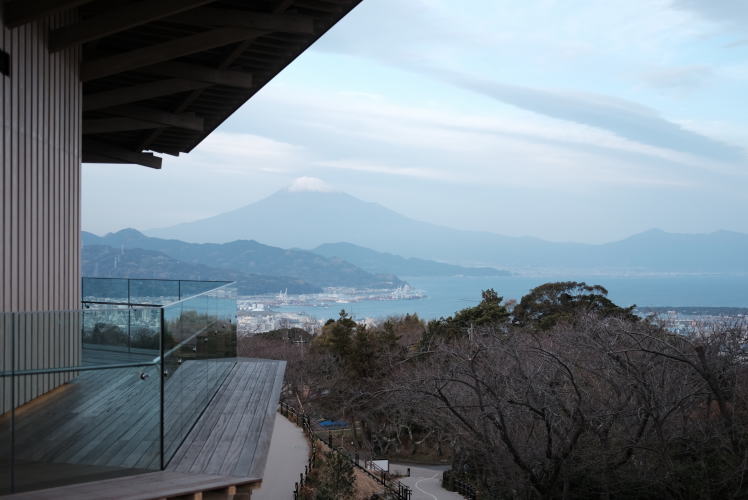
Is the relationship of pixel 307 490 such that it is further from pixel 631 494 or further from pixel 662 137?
pixel 662 137

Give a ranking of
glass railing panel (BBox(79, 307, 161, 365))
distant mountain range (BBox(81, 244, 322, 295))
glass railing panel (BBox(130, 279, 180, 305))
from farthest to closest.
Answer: distant mountain range (BBox(81, 244, 322, 295))
glass railing panel (BBox(130, 279, 180, 305))
glass railing panel (BBox(79, 307, 161, 365))

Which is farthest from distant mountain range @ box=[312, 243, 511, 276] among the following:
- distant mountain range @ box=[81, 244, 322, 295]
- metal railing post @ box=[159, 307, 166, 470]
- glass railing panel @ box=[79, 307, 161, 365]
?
glass railing panel @ box=[79, 307, 161, 365]

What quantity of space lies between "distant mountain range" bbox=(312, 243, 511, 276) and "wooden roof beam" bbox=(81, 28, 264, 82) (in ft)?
459

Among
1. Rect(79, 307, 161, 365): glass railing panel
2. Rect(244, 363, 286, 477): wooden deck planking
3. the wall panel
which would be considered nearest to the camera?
the wall panel

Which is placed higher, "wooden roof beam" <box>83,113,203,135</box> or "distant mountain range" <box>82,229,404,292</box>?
"wooden roof beam" <box>83,113,203,135</box>

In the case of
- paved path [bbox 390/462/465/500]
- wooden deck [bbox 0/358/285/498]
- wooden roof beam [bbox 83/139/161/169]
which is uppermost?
wooden roof beam [bbox 83/139/161/169]

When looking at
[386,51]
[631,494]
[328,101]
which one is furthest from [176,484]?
[328,101]

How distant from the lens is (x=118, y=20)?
308 inches

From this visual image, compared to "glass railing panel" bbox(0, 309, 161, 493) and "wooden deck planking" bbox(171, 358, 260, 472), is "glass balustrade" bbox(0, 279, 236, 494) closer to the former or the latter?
"glass railing panel" bbox(0, 309, 161, 493)

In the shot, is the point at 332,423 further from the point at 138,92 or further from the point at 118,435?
the point at 118,435

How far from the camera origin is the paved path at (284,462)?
14561 mm

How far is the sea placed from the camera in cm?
7269

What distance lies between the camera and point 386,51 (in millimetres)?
55531

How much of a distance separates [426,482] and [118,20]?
20711 millimetres
